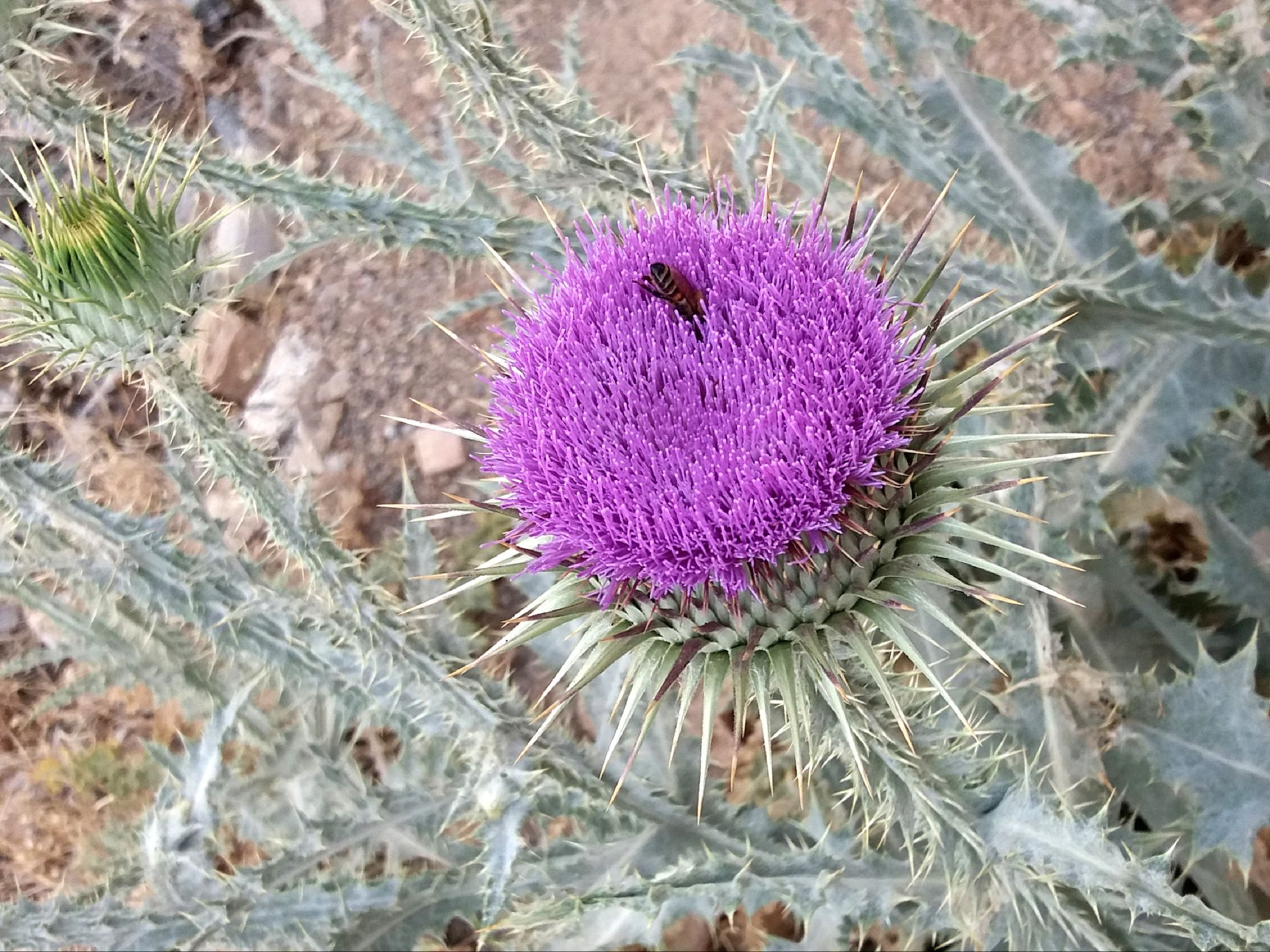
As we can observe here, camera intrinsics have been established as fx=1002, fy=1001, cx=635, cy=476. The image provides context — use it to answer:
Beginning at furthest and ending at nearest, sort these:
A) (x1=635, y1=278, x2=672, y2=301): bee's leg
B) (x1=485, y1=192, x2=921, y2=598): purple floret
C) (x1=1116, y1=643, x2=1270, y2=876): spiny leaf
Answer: (x1=1116, y1=643, x2=1270, y2=876): spiny leaf
(x1=635, y1=278, x2=672, y2=301): bee's leg
(x1=485, y1=192, x2=921, y2=598): purple floret

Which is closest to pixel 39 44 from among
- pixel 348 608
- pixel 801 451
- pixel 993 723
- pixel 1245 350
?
pixel 348 608

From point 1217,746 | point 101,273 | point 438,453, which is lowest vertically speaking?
point 438,453

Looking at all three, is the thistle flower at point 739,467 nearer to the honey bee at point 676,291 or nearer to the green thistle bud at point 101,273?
the honey bee at point 676,291

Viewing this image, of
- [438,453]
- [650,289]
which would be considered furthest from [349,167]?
[650,289]

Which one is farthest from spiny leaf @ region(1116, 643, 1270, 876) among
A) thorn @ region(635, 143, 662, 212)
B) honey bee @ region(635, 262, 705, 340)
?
thorn @ region(635, 143, 662, 212)

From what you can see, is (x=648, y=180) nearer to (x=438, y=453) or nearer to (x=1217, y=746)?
(x=1217, y=746)

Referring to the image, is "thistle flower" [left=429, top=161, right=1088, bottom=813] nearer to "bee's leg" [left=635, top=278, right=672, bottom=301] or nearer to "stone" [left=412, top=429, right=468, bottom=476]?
"bee's leg" [left=635, top=278, right=672, bottom=301]
